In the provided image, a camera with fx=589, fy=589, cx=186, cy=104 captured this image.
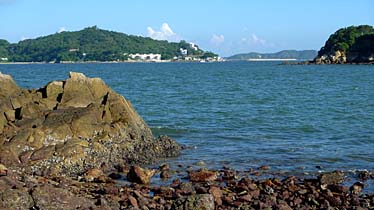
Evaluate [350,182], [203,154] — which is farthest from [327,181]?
[203,154]

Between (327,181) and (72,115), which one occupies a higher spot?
(72,115)

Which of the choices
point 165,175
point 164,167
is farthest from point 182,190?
point 164,167

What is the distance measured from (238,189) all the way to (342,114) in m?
22.1

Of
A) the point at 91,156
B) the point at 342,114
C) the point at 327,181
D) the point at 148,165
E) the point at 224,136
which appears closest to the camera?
the point at 327,181

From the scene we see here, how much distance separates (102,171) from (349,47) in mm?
150978

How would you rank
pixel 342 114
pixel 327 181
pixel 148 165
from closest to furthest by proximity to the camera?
pixel 327 181 < pixel 148 165 < pixel 342 114

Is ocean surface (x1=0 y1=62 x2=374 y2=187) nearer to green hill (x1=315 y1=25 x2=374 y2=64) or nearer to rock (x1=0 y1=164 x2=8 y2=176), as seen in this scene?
rock (x1=0 y1=164 x2=8 y2=176)

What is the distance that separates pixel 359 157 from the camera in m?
21.9

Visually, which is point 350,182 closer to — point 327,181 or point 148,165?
point 327,181

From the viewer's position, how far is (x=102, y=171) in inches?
747

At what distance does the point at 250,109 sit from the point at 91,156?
856 inches

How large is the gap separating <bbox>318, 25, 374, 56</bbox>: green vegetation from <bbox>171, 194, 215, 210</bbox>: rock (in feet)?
492

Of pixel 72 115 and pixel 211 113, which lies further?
pixel 211 113

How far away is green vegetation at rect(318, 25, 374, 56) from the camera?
160875 mm
